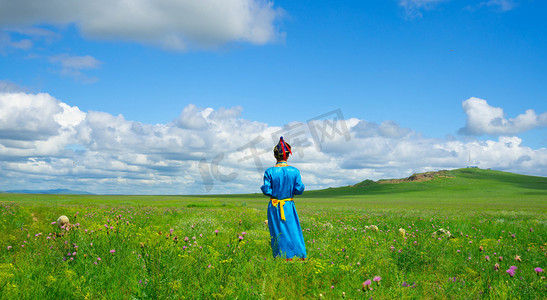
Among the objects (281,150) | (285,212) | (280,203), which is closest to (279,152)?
(281,150)

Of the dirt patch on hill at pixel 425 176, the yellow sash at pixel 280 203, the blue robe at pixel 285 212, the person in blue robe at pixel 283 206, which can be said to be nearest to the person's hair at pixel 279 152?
the person in blue robe at pixel 283 206

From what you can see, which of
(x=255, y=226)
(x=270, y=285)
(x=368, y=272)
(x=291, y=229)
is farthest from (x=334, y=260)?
(x=255, y=226)

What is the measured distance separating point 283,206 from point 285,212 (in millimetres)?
162

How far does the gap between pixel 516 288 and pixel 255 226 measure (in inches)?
404

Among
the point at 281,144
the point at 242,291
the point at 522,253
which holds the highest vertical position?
the point at 281,144

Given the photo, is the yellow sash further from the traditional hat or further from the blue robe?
the traditional hat

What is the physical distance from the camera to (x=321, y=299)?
4.80 metres

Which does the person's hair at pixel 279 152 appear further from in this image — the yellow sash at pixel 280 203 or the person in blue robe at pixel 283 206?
the yellow sash at pixel 280 203

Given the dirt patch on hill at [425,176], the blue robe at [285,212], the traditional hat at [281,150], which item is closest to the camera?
the blue robe at [285,212]

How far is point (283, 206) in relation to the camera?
8633 millimetres

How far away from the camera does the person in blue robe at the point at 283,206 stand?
837 cm

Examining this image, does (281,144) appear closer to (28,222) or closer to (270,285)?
(270,285)

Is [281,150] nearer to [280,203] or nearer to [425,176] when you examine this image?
[280,203]

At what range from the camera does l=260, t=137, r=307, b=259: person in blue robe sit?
837cm
